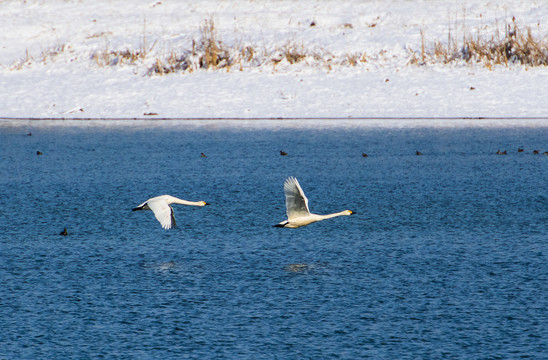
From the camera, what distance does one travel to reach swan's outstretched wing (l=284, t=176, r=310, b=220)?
12031mm

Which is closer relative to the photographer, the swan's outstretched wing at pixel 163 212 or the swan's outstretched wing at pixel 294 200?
the swan's outstretched wing at pixel 294 200

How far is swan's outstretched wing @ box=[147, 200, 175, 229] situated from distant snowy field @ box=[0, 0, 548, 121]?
23.7 m

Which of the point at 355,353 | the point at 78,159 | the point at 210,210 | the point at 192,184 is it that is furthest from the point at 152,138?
the point at 355,353

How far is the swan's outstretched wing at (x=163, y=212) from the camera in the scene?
12.2m

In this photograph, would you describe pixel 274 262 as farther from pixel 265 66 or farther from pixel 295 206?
pixel 265 66

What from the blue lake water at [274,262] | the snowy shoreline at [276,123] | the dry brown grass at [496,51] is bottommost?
the blue lake water at [274,262]

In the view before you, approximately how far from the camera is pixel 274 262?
1243cm

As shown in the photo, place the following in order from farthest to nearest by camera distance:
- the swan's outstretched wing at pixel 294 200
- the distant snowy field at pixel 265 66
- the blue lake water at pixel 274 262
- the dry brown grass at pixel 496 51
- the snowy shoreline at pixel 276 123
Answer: the dry brown grass at pixel 496 51
the distant snowy field at pixel 265 66
the snowy shoreline at pixel 276 123
the swan's outstretched wing at pixel 294 200
the blue lake water at pixel 274 262

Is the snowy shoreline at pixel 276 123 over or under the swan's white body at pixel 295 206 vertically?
over

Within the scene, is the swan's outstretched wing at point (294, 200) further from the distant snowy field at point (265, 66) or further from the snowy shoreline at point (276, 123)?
the distant snowy field at point (265, 66)

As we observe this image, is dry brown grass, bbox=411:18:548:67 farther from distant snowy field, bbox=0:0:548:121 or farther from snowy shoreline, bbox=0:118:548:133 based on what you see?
snowy shoreline, bbox=0:118:548:133

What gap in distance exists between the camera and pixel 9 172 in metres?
22.7

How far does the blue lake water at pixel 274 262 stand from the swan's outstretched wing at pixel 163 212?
57 cm

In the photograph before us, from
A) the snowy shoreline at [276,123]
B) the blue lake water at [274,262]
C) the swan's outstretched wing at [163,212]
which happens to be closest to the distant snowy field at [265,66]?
the snowy shoreline at [276,123]
